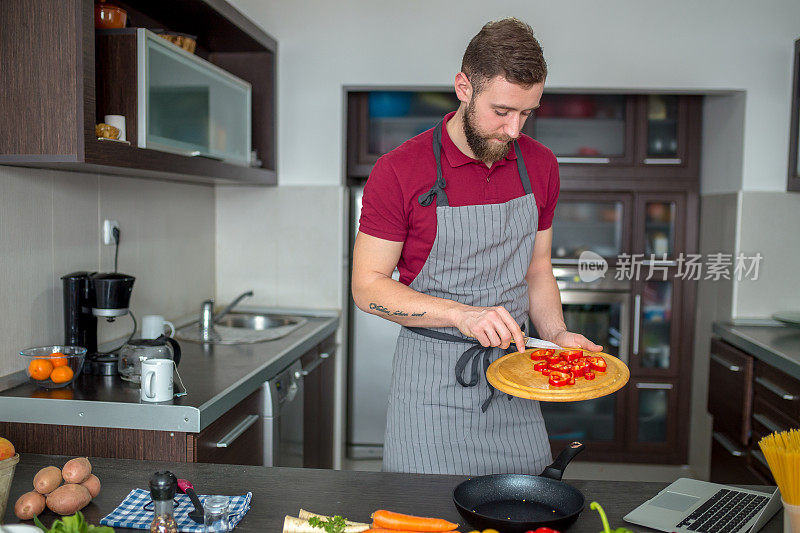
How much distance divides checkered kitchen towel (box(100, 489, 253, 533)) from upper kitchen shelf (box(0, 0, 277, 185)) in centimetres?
90

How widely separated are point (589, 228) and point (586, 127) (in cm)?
52

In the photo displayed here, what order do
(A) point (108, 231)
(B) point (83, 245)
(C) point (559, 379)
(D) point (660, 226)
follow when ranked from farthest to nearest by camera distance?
(D) point (660, 226), (A) point (108, 231), (B) point (83, 245), (C) point (559, 379)

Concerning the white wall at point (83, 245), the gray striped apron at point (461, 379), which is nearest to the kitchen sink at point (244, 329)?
the white wall at point (83, 245)

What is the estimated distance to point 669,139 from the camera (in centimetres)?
391

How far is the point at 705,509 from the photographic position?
1335mm

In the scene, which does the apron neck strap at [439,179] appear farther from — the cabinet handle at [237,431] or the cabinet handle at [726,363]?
the cabinet handle at [726,363]

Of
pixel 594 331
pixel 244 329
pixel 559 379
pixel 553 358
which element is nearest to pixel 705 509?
pixel 559 379

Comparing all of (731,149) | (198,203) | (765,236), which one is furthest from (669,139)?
(198,203)

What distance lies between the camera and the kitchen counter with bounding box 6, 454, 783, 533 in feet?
4.25

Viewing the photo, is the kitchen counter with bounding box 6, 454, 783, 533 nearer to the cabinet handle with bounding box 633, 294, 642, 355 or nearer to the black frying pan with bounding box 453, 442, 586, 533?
the black frying pan with bounding box 453, 442, 586, 533

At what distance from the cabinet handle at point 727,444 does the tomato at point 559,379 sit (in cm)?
190

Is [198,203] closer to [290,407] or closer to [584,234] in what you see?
[290,407]

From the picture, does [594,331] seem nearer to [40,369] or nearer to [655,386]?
[655,386]

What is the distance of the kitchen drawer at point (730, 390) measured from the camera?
306 cm
